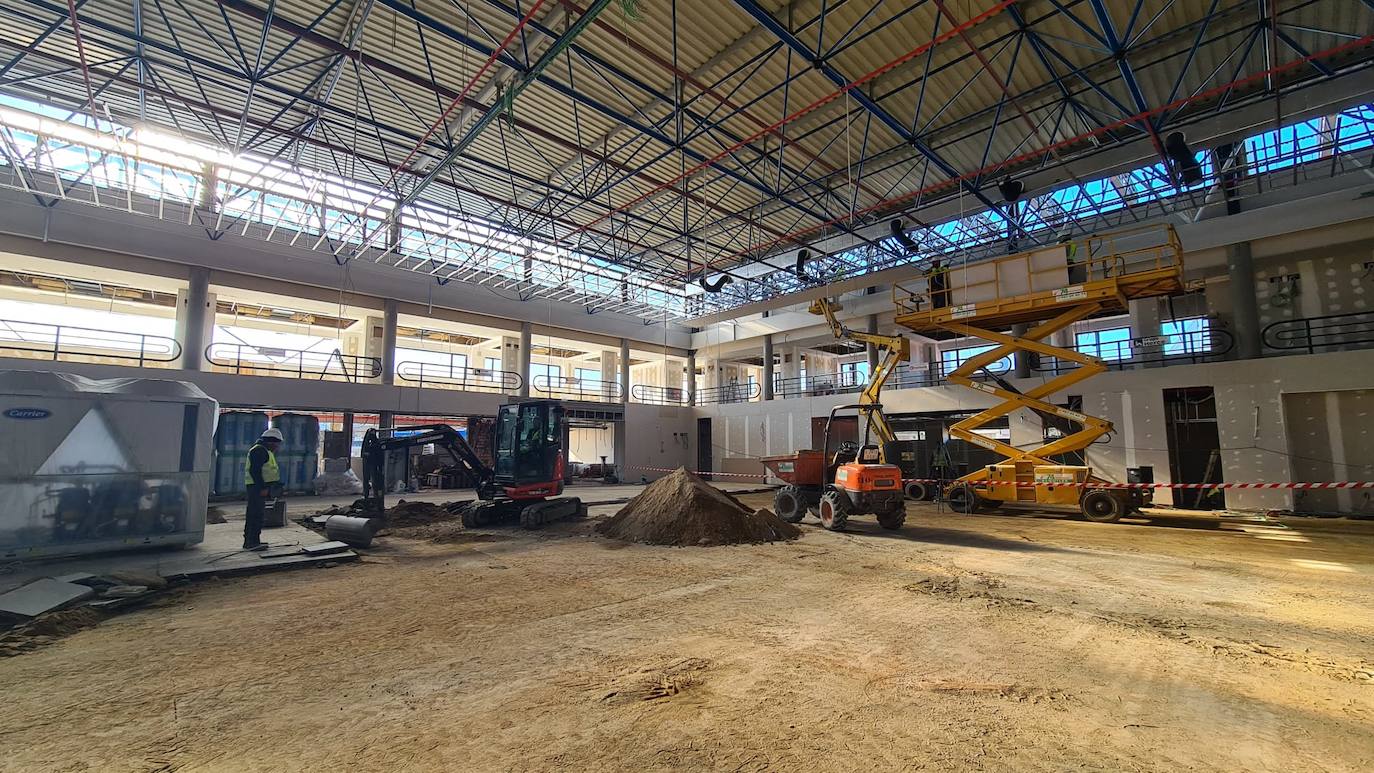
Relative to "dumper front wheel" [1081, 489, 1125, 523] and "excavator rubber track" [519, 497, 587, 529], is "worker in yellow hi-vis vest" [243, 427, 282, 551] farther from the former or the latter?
"dumper front wheel" [1081, 489, 1125, 523]

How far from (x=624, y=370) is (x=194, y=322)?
53.6 ft

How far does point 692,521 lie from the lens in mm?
10156

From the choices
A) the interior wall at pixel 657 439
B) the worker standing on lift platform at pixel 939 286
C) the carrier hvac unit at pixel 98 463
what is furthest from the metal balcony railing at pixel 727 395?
the carrier hvac unit at pixel 98 463

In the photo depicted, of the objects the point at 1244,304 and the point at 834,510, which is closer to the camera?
the point at 834,510

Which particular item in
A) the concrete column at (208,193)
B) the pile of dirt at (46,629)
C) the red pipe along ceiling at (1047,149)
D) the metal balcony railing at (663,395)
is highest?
the concrete column at (208,193)

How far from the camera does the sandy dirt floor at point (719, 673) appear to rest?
2.99m

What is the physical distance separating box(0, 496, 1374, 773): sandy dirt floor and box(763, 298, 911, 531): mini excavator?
3150 millimetres

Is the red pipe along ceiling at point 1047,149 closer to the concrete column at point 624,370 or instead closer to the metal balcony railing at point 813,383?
the concrete column at point 624,370

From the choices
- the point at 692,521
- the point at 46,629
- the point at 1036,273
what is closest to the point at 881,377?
the point at 1036,273

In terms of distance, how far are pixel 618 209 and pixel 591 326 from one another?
35.7ft

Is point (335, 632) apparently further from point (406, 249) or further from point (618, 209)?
point (406, 249)

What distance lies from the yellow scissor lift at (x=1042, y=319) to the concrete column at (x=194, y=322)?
2087cm

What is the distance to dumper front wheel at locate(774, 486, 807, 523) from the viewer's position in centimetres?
1233

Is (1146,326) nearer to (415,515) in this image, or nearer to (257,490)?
(415,515)
